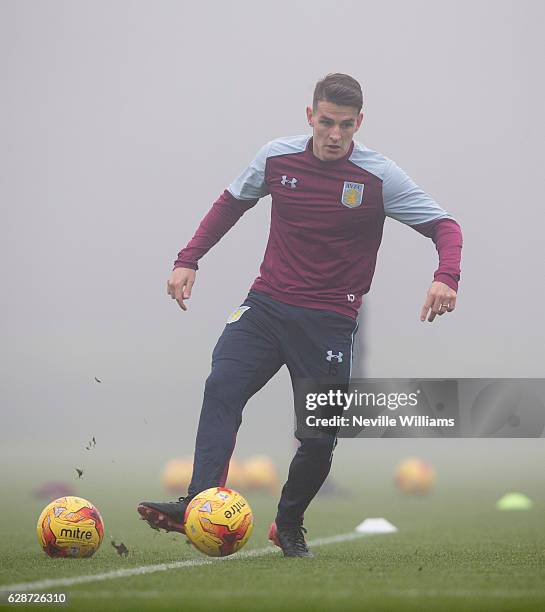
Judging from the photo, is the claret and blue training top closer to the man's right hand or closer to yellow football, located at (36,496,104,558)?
the man's right hand

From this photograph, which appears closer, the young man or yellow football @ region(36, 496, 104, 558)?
yellow football @ region(36, 496, 104, 558)

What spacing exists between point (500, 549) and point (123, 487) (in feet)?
33.7

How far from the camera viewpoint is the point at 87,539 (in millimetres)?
7242

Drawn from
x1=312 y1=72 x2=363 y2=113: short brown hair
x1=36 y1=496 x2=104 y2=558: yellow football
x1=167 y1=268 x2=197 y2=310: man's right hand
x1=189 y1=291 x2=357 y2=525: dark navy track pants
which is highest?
x1=312 y1=72 x2=363 y2=113: short brown hair

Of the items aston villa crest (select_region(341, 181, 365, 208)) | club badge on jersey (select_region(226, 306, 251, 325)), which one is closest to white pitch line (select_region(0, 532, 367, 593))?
club badge on jersey (select_region(226, 306, 251, 325))

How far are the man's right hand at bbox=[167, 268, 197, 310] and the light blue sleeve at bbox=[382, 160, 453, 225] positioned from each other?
1.24 meters

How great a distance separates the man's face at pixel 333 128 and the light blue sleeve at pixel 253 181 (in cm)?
35

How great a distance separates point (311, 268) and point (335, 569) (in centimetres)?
180

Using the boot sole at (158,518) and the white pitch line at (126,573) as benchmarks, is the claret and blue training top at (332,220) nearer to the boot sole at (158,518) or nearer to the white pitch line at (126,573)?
the boot sole at (158,518)

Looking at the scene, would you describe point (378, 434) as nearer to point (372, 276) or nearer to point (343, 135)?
point (372, 276)

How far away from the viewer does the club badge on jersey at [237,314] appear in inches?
300

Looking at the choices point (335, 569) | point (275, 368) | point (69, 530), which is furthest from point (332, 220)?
point (69, 530)

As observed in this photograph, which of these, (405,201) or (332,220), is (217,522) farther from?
(405,201)

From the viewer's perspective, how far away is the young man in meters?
7.35
